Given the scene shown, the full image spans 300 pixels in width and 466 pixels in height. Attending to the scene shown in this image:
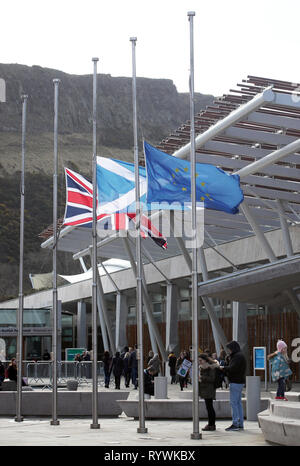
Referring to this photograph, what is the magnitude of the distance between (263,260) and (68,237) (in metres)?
13.7

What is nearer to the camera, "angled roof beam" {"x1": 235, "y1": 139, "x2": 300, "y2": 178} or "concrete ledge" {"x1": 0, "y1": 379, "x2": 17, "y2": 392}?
"concrete ledge" {"x1": 0, "y1": 379, "x2": 17, "y2": 392}

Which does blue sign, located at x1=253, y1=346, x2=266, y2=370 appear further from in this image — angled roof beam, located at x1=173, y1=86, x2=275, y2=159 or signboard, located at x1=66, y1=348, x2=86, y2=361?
signboard, located at x1=66, y1=348, x2=86, y2=361

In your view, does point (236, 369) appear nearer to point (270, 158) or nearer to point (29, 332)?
point (270, 158)

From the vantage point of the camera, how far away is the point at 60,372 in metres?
39.4

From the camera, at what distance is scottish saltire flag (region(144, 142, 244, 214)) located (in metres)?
21.8

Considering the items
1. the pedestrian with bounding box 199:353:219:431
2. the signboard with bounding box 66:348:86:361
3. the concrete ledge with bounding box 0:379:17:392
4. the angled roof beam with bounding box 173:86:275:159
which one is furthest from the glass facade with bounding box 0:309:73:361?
the pedestrian with bounding box 199:353:219:431

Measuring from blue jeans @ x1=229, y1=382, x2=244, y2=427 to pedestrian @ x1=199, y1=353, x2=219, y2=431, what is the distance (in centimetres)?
34

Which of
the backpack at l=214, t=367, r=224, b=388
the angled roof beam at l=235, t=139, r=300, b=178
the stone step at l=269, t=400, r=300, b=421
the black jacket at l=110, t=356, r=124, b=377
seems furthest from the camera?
the black jacket at l=110, t=356, r=124, b=377

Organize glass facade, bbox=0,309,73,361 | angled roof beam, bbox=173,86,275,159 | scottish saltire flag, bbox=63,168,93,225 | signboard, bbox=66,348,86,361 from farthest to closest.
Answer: signboard, bbox=66,348,86,361 < glass facade, bbox=0,309,73,361 < scottish saltire flag, bbox=63,168,93,225 < angled roof beam, bbox=173,86,275,159

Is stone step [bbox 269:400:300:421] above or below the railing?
above

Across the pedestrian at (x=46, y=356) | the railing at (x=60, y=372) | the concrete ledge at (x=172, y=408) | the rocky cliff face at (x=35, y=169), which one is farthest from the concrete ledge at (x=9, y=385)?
the rocky cliff face at (x=35, y=169)

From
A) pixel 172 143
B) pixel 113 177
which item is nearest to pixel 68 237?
pixel 172 143

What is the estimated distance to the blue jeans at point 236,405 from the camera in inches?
603

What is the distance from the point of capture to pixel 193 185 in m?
15.0
